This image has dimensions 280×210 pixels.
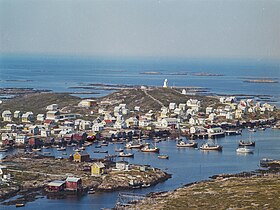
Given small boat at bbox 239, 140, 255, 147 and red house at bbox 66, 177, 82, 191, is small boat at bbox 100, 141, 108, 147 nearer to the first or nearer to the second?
small boat at bbox 239, 140, 255, 147

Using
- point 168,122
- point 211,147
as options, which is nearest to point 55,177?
point 211,147

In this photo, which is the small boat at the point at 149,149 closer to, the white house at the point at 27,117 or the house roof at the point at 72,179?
the house roof at the point at 72,179

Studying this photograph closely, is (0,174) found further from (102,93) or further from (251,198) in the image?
(102,93)

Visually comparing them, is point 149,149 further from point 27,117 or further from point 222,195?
point 222,195

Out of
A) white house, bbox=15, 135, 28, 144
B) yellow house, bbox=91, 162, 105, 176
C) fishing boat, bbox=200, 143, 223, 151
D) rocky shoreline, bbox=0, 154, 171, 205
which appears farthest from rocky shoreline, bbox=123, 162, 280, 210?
white house, bbox=15, 135, 28, 144

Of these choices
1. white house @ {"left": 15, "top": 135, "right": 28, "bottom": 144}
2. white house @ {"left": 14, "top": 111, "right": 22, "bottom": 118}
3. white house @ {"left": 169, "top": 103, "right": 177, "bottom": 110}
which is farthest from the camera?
white house @ {"left": 169, "top": 103, "right": 177, "bottom": 110}

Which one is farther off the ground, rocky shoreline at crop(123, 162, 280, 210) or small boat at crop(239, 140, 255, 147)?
rocky shoreline at crop(123, 162, 280, 210)

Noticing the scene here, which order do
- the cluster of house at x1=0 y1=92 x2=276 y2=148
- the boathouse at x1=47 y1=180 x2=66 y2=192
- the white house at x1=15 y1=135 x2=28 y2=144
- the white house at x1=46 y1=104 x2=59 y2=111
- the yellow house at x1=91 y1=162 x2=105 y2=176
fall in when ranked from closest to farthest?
the boathouse at x1=47 y1=180 x2=66 y2=192 < the yellow house at x1=91 y1=162 x2=105 y2=176 < the white house at x1=15 y1=135 x2=28 y2=144 < the cluster of house at x1=0 y1=92 x2=276 y2=148 < the white house at x1=46 y1=104 x2=59 y2=111

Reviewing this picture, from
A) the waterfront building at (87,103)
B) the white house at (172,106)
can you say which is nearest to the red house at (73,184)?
the waterfront building at (87,103)
